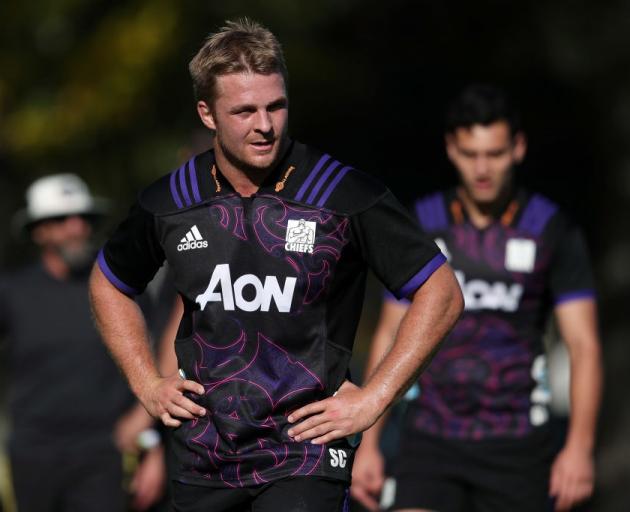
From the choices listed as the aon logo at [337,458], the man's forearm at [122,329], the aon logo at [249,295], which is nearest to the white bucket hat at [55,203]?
the man's forearm at [122,329]

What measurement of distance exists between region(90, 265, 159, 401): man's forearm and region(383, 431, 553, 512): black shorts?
1906mm

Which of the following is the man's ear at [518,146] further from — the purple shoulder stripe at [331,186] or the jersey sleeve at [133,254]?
the jersey sleeve at [133,254]

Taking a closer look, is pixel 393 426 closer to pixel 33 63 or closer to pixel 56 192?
pixel 56 192

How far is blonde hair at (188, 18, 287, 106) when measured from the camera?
5.88 metres

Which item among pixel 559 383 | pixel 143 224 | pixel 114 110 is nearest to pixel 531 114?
pixel 559 383

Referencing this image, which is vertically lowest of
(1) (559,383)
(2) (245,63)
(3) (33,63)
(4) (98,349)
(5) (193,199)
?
(1) (559,383)

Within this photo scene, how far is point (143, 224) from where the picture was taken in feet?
20.2

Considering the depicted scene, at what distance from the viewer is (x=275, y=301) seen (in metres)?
5.90

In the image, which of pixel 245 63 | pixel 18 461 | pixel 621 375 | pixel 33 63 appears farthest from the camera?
pixel 33 63

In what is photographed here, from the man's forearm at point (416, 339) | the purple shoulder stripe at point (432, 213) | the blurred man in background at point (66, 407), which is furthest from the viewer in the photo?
the blurred man in background at point (66, 407)

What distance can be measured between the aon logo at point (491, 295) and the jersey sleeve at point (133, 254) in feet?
6.29

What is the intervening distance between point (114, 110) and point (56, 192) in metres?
5.98

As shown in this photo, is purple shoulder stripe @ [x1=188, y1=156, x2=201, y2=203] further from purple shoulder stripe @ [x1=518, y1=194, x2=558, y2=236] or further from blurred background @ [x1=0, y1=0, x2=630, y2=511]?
blurred background @ [x1=0, y1=0, x2=630, y2=511]

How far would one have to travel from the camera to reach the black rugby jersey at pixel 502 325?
7.73 meters
